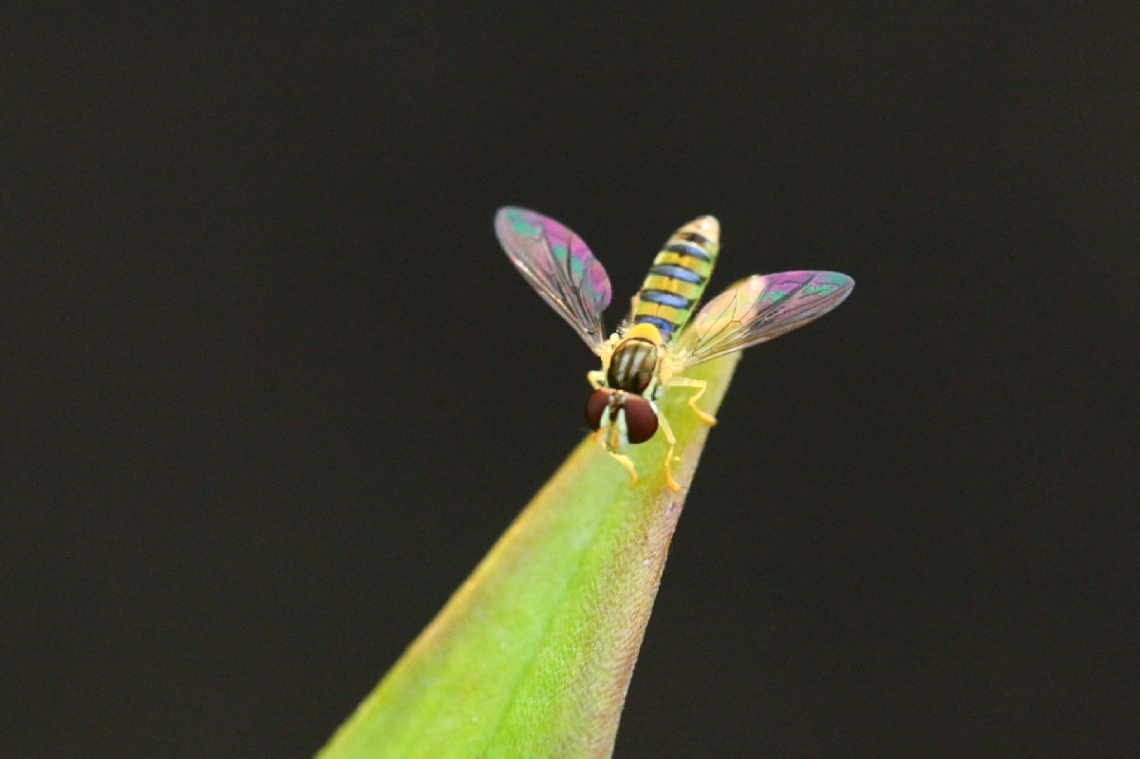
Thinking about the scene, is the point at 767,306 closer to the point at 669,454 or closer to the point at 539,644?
the point at 669,454

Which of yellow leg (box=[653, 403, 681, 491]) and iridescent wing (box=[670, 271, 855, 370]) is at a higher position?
iridescent wing (box=[670, 271, 855, 370])

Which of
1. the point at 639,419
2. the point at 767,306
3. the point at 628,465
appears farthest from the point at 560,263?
the point at 628,465

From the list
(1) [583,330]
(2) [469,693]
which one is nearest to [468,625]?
(2) [469,693]

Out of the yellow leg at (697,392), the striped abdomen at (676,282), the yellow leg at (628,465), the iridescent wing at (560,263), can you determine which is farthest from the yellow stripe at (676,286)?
the yellow leg at (628,465)

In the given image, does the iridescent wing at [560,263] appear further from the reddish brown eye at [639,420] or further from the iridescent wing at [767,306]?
the reddish brown eye at [639,420]

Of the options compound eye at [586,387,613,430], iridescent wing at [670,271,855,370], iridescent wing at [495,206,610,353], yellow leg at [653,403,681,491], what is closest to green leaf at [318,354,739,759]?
yellow leg at [653,403,681,491]

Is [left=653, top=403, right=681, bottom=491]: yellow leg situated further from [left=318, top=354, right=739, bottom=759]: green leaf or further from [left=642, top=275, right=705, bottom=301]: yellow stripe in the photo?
[left=642, top=275, right=705, bottom=301]: yellow stripe
